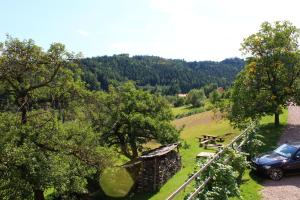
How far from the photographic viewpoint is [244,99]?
108 ft

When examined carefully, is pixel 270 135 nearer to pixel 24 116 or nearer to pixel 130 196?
pixel 130 196

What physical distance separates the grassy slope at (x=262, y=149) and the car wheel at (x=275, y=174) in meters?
0.58

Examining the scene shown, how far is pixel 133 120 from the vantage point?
31406mm

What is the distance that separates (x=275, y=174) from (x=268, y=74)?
16054 mm

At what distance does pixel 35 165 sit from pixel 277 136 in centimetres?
2040

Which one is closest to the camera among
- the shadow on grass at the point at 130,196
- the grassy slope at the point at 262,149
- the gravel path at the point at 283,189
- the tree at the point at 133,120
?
the gravel path at the point at 283,189

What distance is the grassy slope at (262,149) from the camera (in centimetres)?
1716

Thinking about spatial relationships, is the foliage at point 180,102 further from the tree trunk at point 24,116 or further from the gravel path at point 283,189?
the gravel path at point 283,189

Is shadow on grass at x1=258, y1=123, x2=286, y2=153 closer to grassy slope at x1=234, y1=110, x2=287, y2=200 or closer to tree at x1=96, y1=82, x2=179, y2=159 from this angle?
grassy slope at x1=234, y1=110, x2=287, y2=200

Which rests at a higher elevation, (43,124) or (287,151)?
(43,124)

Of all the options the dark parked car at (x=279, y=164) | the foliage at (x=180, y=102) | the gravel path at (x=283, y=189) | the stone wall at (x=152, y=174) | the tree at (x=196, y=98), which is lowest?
the foliage at (x=180, y=102)

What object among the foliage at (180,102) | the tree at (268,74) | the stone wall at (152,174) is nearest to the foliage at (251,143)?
the stone wall at (152,174)

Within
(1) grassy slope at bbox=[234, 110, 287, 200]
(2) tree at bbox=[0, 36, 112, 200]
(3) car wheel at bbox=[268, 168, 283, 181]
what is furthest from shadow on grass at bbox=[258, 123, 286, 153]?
(2) tree at bbox=[0, 36, 112, 200]

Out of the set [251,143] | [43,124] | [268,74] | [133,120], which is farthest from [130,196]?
[268,74]
